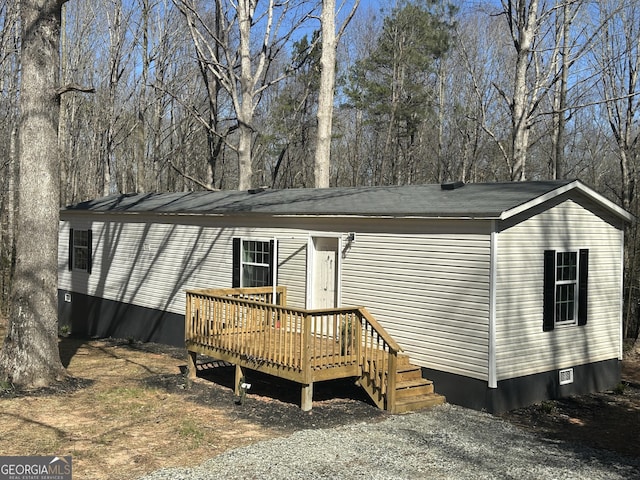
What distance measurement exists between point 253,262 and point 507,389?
5704 mm

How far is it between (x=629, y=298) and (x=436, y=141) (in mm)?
22939

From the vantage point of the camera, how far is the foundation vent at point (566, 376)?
9.99 metres

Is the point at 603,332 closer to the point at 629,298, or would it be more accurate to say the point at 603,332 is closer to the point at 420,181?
the point at 629,298

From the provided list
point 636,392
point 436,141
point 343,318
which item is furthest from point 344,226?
point 436,141

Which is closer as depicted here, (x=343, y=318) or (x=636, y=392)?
(x=343, y=318)

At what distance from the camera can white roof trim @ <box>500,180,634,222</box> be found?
8.66 metres

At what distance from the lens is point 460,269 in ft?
29.9

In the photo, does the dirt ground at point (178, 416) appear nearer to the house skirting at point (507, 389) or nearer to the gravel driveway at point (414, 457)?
the house skirting at point (507, 389)

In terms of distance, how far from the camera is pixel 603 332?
10898mm

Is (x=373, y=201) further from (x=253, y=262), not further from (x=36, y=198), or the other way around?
(x=36, y=198)

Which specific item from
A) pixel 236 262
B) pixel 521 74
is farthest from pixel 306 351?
pixel 521 74

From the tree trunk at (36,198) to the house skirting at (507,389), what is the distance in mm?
5980

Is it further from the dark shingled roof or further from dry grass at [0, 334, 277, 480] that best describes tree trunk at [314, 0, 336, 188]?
dry grass at [0, 334, 277, 480]

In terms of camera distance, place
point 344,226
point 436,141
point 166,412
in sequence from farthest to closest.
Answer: point 436,141 < point 344,226 < point 166,412
